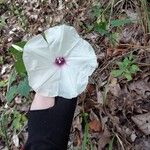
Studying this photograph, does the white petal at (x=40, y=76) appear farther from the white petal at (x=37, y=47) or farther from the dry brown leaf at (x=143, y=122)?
the dry brown leaf at (x=143, y=122)

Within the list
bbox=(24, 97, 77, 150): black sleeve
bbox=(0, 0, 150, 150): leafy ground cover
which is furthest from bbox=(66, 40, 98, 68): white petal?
bbox=(0, 0, 150, 150): leafy ground cover

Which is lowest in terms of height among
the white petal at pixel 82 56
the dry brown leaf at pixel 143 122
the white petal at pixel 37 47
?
the dry brown leaf at pixel 143 122

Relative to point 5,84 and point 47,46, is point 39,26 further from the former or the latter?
point 47,46

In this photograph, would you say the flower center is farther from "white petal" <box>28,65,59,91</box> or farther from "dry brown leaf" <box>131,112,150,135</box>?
"dry brown leaf" <box>131,112,150,135</box>

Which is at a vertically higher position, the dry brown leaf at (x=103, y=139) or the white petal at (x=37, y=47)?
the white petal at (x=37, y=47)

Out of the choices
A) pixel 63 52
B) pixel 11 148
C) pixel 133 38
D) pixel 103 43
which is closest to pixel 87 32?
pixel 103 43

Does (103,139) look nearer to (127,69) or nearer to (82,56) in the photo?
(127,69)

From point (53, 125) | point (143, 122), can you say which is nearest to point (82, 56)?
point (53, 125)

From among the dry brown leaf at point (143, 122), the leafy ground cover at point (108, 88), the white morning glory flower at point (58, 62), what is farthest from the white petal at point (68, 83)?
the dry brown leaf at point (143, 122)

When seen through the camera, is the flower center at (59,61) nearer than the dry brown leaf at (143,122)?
Yes
